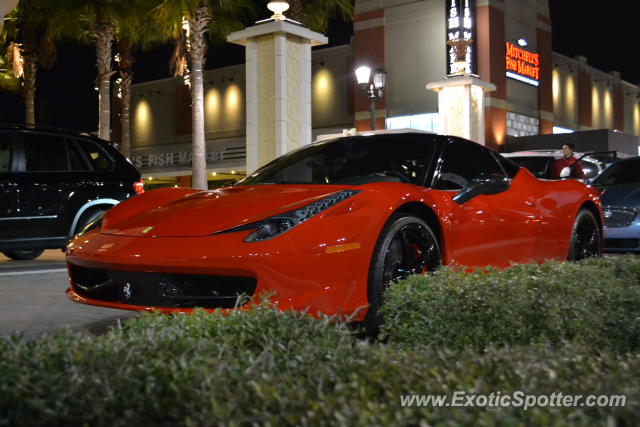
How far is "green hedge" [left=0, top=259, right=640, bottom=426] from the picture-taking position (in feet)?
5.62

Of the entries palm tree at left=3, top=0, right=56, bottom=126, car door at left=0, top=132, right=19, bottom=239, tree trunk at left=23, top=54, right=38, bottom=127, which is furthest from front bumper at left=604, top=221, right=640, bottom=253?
tree trunk at left=23, top=54, right=38, bottom=127

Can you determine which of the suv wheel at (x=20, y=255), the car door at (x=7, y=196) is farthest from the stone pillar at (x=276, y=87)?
the car door at (x=7, y=196)

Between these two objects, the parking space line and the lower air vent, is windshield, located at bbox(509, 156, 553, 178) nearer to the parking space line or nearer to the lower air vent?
the parking space line

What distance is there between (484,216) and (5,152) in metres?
5.81

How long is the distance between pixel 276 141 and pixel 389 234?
10.6 m

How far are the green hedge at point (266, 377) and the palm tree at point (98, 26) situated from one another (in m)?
18.6

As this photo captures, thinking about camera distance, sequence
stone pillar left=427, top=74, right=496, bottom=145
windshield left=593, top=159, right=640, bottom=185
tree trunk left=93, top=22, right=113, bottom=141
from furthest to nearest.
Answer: stone pillar left=427, top=74, right=496, bottom=145 < tree trunk left=93, top=22, right=113, bottom=141 < windshield left=593, top=159, right=640, bottom=185

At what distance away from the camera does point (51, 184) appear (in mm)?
8719

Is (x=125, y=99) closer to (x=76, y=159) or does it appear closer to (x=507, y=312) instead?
(x=76, y=159)

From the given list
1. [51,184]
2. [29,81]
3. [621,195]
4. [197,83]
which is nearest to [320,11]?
[197,83]

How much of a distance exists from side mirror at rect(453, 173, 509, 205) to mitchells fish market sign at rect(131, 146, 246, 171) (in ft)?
113

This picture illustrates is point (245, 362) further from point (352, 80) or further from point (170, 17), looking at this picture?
point (352, 80)

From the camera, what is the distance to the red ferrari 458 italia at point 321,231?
3.85 m

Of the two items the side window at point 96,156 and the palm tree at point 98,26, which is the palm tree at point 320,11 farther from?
the side window at point 96,156
